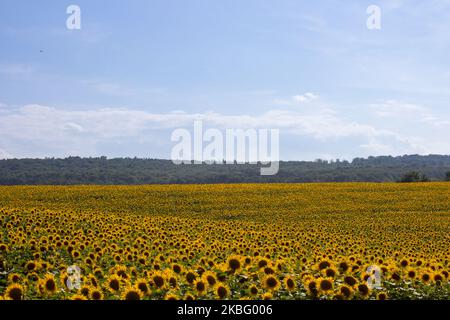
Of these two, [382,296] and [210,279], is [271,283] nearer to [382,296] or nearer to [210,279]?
[210,279]

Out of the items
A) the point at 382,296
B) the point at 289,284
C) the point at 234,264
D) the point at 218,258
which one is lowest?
the point at 218,258

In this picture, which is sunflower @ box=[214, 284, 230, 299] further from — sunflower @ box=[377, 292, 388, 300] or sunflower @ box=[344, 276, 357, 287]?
sunflower @ box=[377, 292, 388, 300]

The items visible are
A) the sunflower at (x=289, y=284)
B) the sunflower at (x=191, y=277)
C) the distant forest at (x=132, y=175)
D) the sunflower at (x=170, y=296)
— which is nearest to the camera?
the sunflower at (x=170, y=296)

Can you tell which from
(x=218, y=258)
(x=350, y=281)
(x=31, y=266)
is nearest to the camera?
(x=350, y=281)

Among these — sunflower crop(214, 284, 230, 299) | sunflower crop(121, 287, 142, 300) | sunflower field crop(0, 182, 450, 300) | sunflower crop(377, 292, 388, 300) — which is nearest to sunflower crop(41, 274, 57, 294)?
sunflower field crop(0, 182, 450, 300)

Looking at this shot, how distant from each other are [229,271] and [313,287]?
143 centimetres

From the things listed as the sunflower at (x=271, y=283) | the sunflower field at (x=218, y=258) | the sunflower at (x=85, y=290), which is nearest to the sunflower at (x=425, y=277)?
the sunflower field at (x=218, y=258)

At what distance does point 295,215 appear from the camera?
3628cm

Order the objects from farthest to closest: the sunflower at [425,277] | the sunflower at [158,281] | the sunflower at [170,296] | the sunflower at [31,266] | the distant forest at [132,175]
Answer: the distant forest at [132,175], the sunflower at [31,266], the sunflower at [425,277], the sunflower at [158,281], the sunflower at [170,296]

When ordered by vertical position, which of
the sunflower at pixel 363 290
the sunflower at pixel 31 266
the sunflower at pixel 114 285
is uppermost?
the sunflower at pixel 114 285

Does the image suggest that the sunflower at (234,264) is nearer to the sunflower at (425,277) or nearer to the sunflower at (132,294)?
the sunflower at (132,294)

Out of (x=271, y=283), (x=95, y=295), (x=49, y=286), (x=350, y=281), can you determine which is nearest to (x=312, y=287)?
(x=271, y=283)

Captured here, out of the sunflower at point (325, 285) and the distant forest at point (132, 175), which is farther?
the distant forest at point (132, 175)
